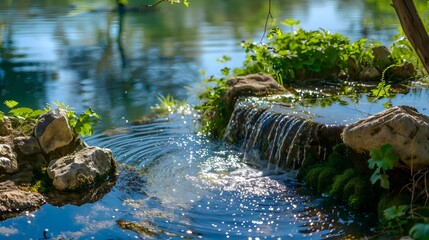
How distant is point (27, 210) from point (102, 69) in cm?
A: 803

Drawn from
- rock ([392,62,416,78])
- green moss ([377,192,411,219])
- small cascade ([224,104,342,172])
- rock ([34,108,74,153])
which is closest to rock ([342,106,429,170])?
green moss ([377,192,411,219])

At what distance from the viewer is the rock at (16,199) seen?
4.93m

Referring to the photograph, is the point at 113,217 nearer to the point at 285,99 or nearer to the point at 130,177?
the point at 130,177

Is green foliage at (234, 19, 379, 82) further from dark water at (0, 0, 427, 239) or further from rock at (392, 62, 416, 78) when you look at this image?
dark water at (0, 0, 427, 239)

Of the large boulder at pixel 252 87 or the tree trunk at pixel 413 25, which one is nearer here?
the tree trunk at pixel 413 25

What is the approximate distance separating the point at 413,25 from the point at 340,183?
141 centimetres

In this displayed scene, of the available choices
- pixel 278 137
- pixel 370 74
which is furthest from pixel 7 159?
pixel 370 74

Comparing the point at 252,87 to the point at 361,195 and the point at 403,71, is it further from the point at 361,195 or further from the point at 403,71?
the point at 361,195

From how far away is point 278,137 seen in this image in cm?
625

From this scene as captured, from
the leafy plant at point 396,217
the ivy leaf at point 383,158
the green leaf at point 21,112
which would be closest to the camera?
the leafy plant at point 396,217

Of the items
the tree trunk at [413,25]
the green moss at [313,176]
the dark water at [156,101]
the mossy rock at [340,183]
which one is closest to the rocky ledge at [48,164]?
the dark water at [156,101]

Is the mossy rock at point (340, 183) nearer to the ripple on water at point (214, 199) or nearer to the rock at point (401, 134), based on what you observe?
the ripple on water at point (214, 199)

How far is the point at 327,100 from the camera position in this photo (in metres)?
6.87

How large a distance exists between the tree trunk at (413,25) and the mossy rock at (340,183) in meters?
1.18
